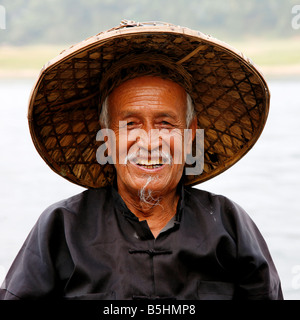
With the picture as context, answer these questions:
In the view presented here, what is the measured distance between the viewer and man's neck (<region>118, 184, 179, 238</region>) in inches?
94.3

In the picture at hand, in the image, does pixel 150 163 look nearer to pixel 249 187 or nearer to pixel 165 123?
pixel 165 123

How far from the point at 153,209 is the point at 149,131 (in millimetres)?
339

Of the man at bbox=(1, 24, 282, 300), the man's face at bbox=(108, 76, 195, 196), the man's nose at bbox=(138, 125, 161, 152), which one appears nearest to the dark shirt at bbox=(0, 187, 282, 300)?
the man at bbox=(1, 24, 282, 300)

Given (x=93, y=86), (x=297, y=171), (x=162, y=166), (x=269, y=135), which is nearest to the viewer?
(x=162, y=166)

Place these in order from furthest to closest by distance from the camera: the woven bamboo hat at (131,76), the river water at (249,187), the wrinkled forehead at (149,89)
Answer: the river water at (249,187) → the wrinkled forehead at (149,89) → the woven bamboo hat at (131,76)

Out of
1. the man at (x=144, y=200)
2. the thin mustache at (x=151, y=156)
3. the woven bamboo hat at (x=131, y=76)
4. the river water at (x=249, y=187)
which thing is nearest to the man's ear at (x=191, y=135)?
the man at (x=144, y=200)

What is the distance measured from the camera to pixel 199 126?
9.01ft

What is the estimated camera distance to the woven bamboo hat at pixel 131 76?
7.22 feet

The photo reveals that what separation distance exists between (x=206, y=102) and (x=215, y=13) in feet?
28.8

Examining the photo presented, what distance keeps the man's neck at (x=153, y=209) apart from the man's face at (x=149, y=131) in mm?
47

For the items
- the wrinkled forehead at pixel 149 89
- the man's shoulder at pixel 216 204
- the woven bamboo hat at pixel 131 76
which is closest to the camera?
the woven bamboo hat at pixel 131 76

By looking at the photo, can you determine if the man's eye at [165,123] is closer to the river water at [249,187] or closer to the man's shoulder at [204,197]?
the man's shoulder at [204,197]
